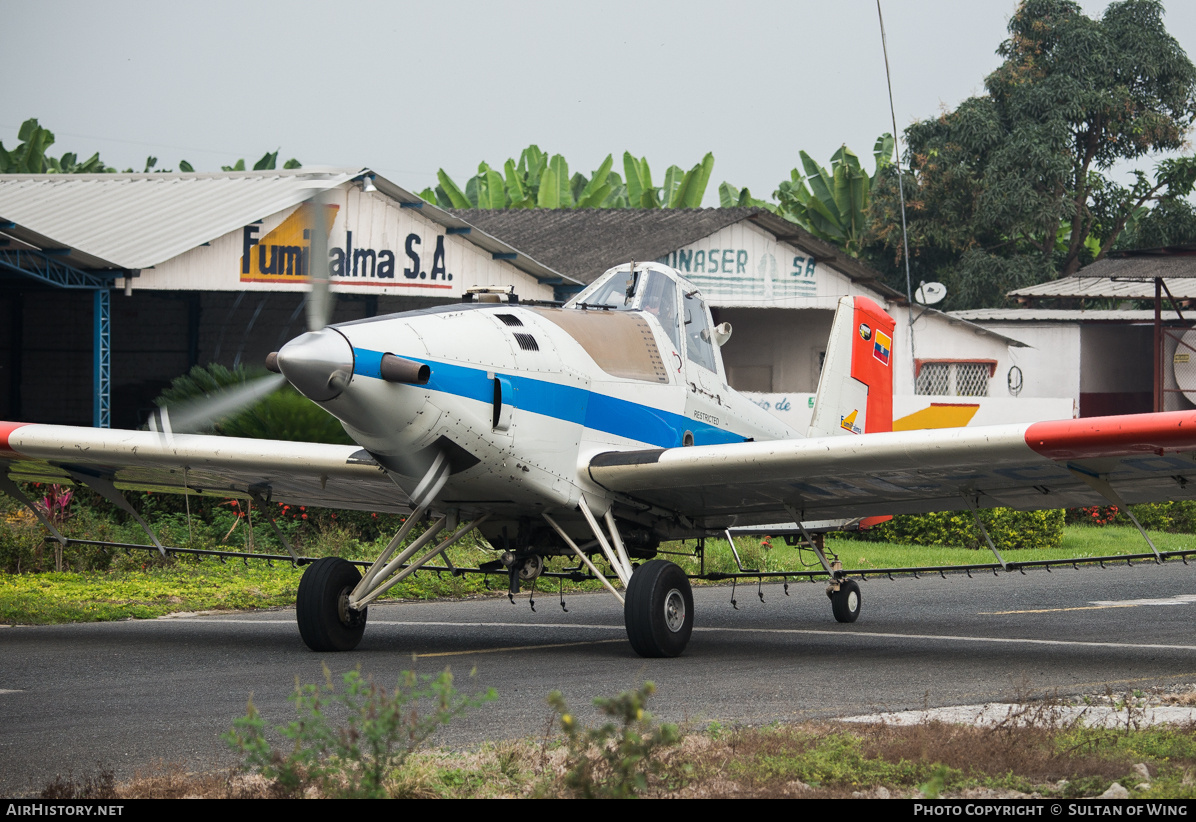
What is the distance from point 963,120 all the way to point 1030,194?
3585 mm

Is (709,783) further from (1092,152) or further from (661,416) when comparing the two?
(1092,152)

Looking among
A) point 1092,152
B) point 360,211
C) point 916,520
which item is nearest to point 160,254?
point 360,211

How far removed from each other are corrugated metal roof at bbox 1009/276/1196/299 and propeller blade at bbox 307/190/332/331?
81.2 ft

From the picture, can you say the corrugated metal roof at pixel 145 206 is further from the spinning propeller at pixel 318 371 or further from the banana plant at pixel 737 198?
the banana plant at pixel 737 198

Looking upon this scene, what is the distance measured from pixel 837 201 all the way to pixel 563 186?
29.3ft

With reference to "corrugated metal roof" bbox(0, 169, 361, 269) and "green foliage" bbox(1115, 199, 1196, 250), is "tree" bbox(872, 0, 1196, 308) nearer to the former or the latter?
"green foliage" bbox(1115, 199, 1196, 250)

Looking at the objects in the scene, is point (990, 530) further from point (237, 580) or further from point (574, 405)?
point (574, 405)

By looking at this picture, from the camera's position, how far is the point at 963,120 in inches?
1564

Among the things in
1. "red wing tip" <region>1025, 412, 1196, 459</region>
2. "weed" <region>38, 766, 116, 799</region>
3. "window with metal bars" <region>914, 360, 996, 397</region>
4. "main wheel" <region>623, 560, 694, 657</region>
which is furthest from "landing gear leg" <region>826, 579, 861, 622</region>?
"window with metal bars" <region>914, 360, 996, 397</region>

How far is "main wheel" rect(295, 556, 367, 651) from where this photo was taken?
32.5 feet

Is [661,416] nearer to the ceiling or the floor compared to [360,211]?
nearer to the floor

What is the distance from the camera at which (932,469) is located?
9.74 metres

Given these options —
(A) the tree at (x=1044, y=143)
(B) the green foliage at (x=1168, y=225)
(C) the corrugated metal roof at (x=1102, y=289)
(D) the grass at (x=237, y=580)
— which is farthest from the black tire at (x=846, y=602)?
(B) the green foliage at (x=1168, y=225)

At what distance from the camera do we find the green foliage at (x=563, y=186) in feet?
134
